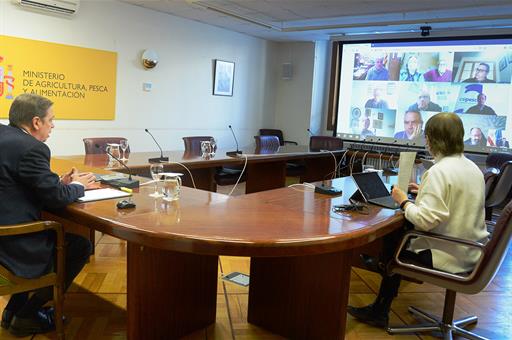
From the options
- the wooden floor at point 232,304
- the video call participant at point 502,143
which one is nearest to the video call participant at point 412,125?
the video call participant at point 502,143

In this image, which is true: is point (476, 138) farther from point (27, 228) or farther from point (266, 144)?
point (27, 228)

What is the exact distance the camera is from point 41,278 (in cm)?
180

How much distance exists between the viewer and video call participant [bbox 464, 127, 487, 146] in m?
5.73

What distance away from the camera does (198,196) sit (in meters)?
2.13

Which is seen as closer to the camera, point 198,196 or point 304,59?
point 198,196

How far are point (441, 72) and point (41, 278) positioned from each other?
564 cm

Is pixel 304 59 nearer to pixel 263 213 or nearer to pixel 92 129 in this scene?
pixel 92 129

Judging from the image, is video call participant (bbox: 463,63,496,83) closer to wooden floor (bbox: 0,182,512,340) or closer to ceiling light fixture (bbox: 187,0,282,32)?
ceiling light fixture (bbox: 187,0,282,32)

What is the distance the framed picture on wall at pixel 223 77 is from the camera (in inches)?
257

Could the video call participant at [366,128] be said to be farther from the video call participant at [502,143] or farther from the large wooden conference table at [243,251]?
the large wooden conference table at [243,251]

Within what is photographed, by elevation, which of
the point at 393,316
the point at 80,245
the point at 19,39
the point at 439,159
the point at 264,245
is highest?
the point at 19,39

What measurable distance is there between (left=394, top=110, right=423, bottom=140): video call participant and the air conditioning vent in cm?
451

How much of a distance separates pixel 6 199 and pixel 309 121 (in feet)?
19.6

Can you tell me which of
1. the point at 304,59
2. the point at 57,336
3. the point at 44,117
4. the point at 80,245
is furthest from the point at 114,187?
the point at 304,59
